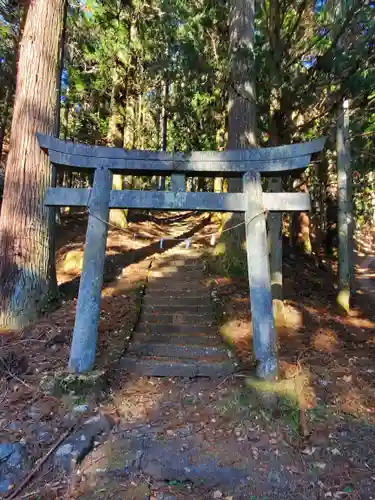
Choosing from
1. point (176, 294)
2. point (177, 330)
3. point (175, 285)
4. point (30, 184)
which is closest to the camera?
point (30, 184)

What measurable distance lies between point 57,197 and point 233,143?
166 inches

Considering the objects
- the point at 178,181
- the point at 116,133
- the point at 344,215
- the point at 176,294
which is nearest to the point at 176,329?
the point at 176,294

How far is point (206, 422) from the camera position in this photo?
3.74 m

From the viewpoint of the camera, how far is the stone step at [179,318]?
20.1 ft

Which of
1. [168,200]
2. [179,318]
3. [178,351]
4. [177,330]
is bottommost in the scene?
[178,351]

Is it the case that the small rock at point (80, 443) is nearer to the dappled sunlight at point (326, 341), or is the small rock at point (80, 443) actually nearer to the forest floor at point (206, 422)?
the forest floor at point (206, 422)

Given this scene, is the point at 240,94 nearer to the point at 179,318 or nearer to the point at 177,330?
the point at 179,318

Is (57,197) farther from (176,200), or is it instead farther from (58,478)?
(58,478)

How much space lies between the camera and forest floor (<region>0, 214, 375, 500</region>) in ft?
9.68

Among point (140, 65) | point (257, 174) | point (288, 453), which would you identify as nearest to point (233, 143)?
point (257, 174)

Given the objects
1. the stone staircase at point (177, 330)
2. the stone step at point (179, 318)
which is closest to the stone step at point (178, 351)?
the stone staircase at point (177, 330)

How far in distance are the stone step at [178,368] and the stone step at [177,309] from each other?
A: 1.70 m

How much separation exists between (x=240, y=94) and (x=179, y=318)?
186 inches

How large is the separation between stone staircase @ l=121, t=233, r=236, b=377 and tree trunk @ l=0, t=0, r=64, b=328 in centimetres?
188
